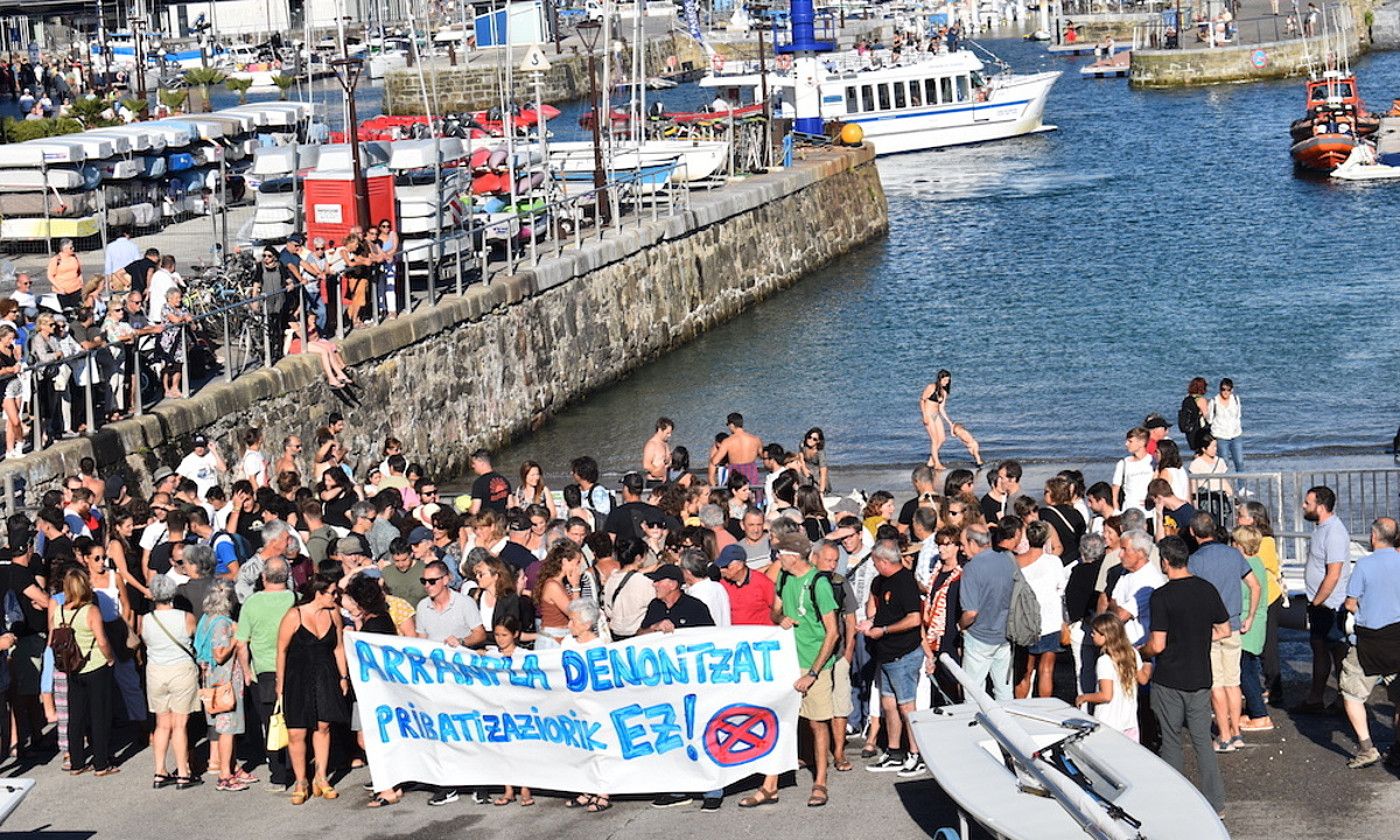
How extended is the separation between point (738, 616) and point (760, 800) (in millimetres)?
1013

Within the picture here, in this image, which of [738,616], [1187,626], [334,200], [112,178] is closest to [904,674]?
[738,616]

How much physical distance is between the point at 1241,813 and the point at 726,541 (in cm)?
392

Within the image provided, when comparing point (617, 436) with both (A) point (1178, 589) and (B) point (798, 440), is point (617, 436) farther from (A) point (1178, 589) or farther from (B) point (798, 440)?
(A) point (1178, 589)

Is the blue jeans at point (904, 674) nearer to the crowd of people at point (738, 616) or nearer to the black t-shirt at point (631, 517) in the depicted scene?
the crowd of people at point (738, 616)

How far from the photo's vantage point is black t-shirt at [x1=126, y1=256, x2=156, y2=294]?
22.1 m

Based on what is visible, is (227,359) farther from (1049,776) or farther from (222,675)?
(1049,776)

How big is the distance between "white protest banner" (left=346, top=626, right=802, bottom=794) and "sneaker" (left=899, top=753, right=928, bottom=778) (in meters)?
0.68

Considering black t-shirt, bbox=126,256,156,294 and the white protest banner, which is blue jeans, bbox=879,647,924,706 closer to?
the white protest banner

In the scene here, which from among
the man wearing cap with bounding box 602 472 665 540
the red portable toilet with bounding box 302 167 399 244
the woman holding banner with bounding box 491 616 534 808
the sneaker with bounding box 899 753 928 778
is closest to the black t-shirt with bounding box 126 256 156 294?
the red portable toilet with bounding box 302 167 399 244

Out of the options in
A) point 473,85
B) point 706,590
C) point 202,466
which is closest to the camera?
point 706,590

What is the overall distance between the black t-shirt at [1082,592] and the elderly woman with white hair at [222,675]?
4.78 metres

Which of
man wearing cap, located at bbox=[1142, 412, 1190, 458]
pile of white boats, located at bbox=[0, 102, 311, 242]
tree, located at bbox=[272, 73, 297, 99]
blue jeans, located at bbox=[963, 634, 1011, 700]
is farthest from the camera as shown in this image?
tree, located at bbox=[272, 73, 297, 99]

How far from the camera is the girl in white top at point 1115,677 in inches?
414

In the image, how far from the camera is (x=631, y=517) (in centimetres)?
1399
